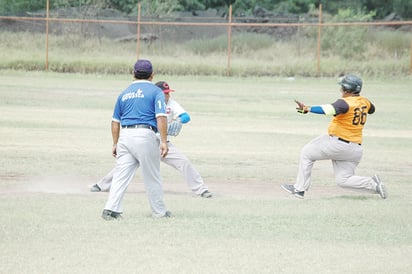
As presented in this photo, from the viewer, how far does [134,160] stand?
10523mm

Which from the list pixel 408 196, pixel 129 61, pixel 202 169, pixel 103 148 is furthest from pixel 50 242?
pixel 129 61

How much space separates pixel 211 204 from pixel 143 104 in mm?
2177

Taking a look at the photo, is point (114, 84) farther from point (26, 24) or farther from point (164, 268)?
point (164, 268)

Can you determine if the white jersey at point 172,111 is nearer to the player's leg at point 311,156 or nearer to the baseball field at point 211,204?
the baseball field at point 211,204

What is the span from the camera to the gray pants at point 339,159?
40.4ft

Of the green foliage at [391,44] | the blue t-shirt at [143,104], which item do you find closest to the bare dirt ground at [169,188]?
the blue t-shirt at [143,104]

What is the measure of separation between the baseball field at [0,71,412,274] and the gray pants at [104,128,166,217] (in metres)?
0.34

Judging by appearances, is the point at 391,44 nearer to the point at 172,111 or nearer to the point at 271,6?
the point at 271,6

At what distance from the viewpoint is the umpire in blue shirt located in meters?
10.4

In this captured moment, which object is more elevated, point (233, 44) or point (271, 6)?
point (271, 6)

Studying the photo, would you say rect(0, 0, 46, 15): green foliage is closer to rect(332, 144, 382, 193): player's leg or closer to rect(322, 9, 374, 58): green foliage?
rect(322, 9, 374, 58): green foliage

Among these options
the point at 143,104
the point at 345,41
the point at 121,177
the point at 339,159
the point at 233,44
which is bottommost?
the point at 233,44

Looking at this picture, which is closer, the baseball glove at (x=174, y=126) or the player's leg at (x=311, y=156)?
the player's leg at (x=311, y=156)

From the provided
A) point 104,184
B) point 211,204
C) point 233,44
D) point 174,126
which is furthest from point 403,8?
point 211,204
